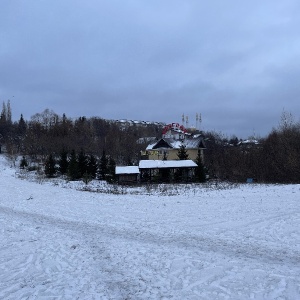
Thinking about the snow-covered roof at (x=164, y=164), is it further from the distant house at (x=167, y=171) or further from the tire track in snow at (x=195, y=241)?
the tire track in snow at (x=195, y=241)

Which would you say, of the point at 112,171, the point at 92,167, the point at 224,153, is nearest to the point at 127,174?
the point at 112,171

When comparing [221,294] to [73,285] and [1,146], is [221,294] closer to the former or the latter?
[73,285]

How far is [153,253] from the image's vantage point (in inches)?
336

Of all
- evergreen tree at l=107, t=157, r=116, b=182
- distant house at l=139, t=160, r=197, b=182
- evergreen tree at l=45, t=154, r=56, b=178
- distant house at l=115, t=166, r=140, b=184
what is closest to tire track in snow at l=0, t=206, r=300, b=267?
distant house at l=115, t=166, r=140, b=184

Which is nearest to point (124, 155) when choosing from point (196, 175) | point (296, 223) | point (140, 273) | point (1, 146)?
point (196, 175)

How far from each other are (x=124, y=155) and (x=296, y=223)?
→ 2239 inches

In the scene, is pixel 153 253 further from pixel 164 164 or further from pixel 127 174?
pixel 164 164

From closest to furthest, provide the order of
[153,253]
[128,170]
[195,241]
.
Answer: [153,253] → [195,241] → [128,170]

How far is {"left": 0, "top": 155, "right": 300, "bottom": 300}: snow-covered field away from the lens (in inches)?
237

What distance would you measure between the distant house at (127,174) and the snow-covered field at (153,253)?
2536 cm

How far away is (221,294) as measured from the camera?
18.8ft

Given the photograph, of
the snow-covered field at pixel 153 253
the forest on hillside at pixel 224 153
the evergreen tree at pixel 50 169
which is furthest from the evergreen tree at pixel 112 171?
the snow-covered field at pixel 153 253

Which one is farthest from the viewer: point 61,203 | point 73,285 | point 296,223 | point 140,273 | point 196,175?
point 196,175

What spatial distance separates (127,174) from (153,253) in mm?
34525
